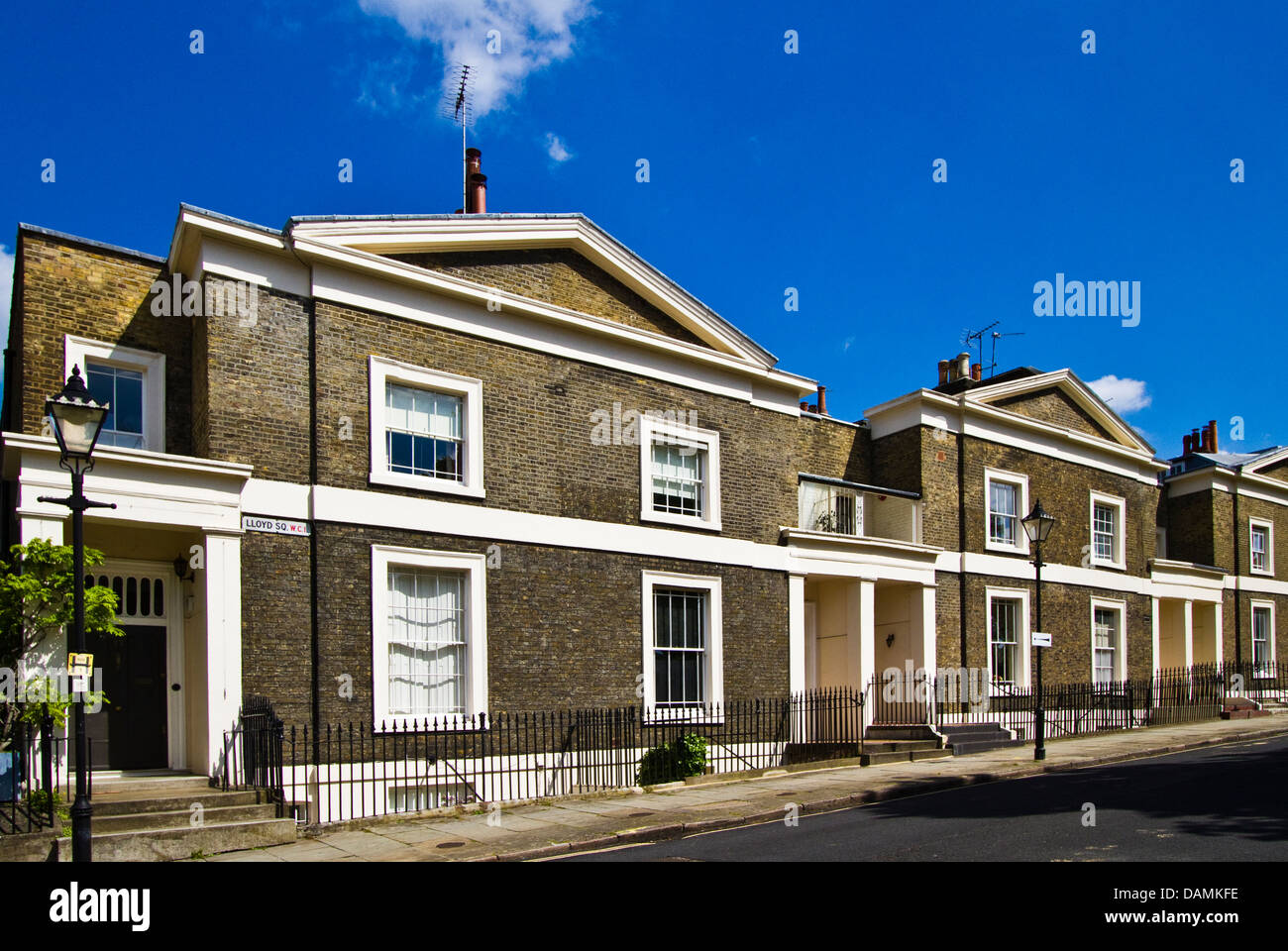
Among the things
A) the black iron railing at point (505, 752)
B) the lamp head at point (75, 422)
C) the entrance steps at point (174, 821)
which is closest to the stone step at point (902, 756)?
the black iron railing at point (505, 752)

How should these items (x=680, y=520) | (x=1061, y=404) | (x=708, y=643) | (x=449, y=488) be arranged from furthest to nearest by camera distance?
1. (x=1061, y=404)
2. (x=708, y=643)
3. (x=680, y=520)
4. (x=449, y=488)

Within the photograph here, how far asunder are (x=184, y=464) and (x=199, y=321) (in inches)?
100

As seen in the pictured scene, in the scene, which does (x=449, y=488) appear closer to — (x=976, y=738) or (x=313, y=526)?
(x=313, y=526)

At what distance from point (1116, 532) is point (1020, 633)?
5296 mm

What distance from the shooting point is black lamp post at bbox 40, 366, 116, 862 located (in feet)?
32.0

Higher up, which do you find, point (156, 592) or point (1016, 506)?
point (1016, 506)

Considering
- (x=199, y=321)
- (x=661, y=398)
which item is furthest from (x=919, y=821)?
(x=199, y=321)

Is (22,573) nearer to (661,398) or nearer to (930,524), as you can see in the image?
(661,398)

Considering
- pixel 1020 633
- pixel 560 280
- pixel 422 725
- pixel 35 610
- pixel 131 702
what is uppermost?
pixel 560 280

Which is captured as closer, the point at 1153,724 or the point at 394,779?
the point at 394,779

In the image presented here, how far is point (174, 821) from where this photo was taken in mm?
11938

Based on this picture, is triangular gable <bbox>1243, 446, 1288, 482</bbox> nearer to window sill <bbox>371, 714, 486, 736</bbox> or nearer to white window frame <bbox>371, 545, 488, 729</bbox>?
white window frame <bbox>371, 545, 488, 729</bbox>

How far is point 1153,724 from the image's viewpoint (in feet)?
84.7

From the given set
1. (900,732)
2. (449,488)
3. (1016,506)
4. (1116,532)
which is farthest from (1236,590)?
(449,488)
